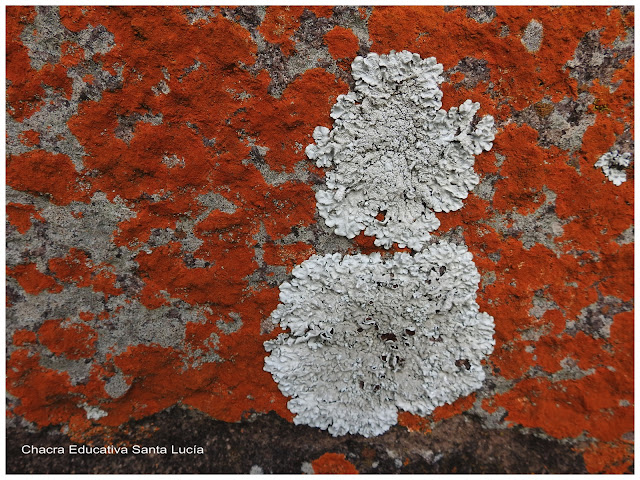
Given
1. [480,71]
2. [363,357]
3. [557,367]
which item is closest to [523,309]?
[557,367]

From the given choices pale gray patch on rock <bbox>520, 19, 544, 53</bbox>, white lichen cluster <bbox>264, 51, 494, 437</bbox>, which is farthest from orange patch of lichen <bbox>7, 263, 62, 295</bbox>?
pale gray patch on rock <bbox>520, 19, 544, 53</bbox>

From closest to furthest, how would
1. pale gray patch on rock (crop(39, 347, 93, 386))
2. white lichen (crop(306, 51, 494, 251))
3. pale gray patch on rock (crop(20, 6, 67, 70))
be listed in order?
pale gray patch on rock (crop(20, 6, 67, 70)) → white lichen (crop(306, 51, 494, 251)) → pale gray patch on rock (crop(39, 347, 93, 386))

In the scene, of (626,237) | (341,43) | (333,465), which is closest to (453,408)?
(333,465)

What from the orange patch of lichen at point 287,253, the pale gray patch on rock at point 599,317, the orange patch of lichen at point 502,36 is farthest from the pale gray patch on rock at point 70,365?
the pale gray patch on rock at point 599,317

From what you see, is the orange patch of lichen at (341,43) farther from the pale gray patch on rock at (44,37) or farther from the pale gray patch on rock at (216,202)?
the pale gray patch on rock at (44,37)

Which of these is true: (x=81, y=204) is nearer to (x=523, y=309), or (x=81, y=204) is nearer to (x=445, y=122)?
(x=445, y=122)

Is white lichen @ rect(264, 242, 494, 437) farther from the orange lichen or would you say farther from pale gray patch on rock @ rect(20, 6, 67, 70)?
pale gray patch on rock @ rect(20, 6, 67, 70)

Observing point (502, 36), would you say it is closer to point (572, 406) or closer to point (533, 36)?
point (533, 36)
